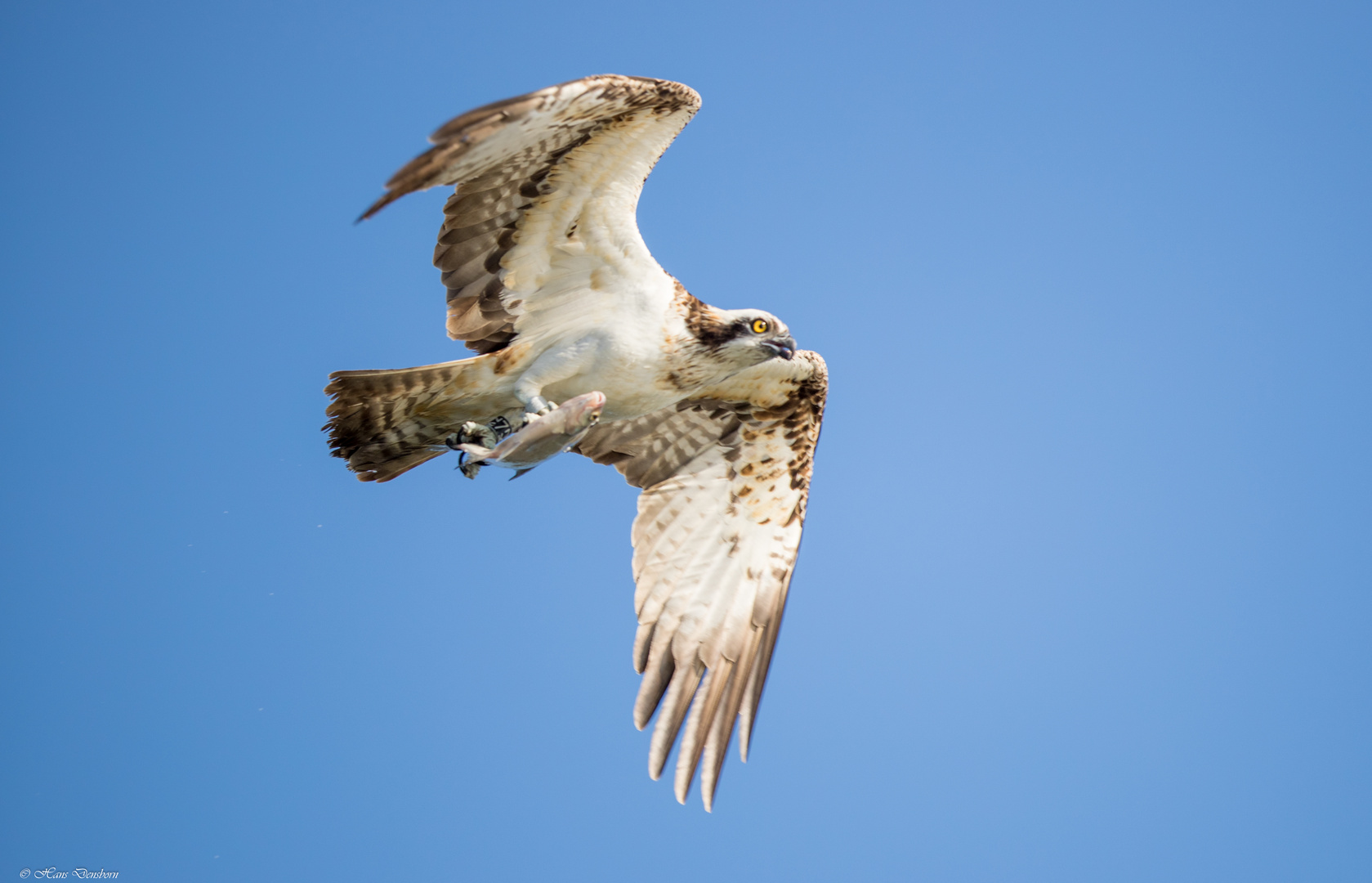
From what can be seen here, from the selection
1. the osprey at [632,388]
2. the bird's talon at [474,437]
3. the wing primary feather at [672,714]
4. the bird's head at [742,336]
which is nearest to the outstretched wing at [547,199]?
the osprey at [632,388]

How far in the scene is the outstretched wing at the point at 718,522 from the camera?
8125mm

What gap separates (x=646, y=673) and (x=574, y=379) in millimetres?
2127

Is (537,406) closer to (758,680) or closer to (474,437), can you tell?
(474,437)

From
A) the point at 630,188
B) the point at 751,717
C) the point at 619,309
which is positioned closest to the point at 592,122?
the point at 630,188

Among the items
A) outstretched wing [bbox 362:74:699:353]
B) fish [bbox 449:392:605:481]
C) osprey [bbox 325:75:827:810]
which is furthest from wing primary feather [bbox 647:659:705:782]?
outstretched wing [bbox 362:74:699:353]

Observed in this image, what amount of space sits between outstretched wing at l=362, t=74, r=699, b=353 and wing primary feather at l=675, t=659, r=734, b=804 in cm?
266

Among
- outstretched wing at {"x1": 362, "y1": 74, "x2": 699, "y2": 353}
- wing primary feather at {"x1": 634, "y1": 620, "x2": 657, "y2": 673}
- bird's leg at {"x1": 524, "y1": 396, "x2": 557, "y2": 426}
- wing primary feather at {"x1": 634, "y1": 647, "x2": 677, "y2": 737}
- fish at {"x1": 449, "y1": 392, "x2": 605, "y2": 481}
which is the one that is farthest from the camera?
wing primary feather at {"x1": 634, "y1": 620, "x2": 657, "y2": 673}

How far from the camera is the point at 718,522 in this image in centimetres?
888

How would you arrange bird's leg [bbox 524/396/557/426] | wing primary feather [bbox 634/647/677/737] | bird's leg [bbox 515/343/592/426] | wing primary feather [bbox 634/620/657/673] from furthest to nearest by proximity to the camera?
wing primary feather [bbox 634/620/657/673], wing primary feather [bbox 634/647/677/737], bird's leg [bbox 515/343/592/426], bird's leg [bbox 524/396/557/426]

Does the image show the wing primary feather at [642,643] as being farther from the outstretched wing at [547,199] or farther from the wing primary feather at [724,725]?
the outstretched wing at [547,199]

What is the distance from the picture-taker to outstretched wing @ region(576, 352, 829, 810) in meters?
8.12

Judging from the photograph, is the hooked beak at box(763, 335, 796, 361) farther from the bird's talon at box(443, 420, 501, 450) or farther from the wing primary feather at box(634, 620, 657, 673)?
the wing primary feather at box(634, 620, 657, 673)

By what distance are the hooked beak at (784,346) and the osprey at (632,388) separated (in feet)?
0.03

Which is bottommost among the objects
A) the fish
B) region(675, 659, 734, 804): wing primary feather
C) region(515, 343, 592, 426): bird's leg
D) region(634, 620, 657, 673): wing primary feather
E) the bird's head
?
region(675, 659, 734, 804): wing primary feather
